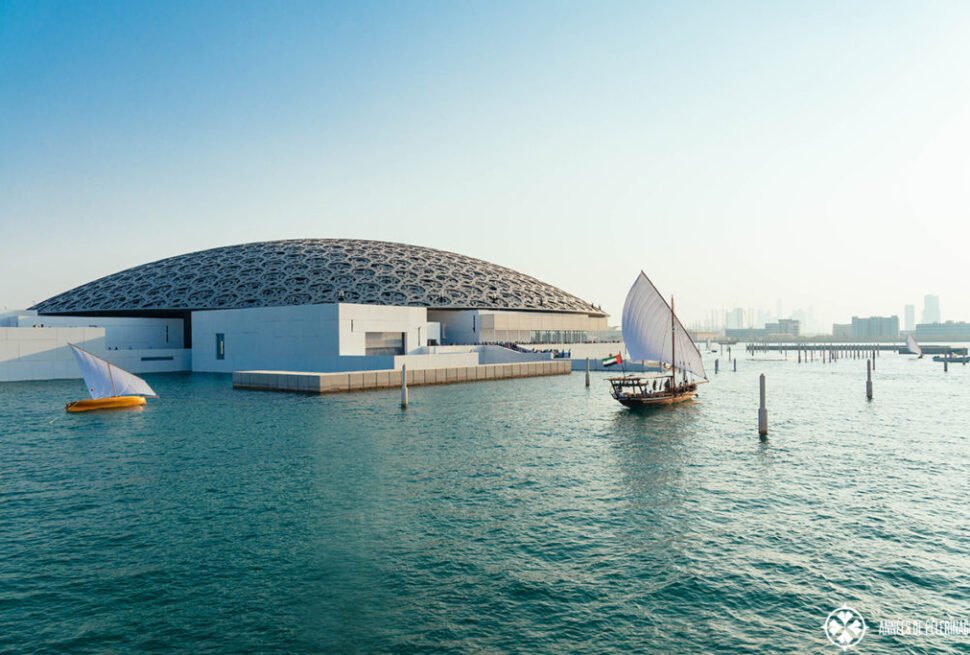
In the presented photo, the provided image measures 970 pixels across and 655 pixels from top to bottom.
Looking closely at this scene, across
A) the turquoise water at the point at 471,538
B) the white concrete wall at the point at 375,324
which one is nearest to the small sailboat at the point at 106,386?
the turquoise water at the point at 471,538

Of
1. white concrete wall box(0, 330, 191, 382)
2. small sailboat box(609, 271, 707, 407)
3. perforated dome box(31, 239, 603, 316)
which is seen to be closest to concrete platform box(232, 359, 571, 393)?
small sailboat box(609, 271, 707, 407)

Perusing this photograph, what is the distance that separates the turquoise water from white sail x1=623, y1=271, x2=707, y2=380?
16239mm

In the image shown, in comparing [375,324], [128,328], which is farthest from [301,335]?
[128,328]

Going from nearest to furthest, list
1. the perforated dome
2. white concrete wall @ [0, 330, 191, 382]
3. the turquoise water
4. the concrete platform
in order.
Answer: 1. the turquoise water
2. the concrete platform
3. white concrete wall @ [0, 330, 191, 382]
4. the perforated dome

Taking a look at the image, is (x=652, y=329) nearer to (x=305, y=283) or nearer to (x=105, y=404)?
(x=105, y=404)

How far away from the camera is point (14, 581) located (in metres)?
15.7

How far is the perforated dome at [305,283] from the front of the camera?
4107 inches

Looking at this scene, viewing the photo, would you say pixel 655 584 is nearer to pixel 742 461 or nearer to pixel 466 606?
pixel 466 606

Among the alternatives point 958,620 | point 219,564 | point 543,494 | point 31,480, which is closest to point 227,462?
point 31,480

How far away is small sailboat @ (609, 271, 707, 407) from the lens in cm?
5522

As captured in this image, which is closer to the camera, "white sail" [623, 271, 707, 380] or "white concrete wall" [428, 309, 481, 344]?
"white sail" [623, 271, 707, 380]

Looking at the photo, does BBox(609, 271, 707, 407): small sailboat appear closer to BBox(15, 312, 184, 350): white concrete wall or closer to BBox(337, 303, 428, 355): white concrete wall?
BBox(337, 303, 428, 355): white concrete wall

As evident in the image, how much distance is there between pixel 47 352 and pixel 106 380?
40699mm

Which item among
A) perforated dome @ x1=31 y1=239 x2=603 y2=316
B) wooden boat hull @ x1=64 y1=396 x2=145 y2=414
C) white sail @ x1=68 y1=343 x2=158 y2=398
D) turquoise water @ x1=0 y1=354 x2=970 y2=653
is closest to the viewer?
turquoise water @ x1=0 y1=354 x2=970 y2=653
